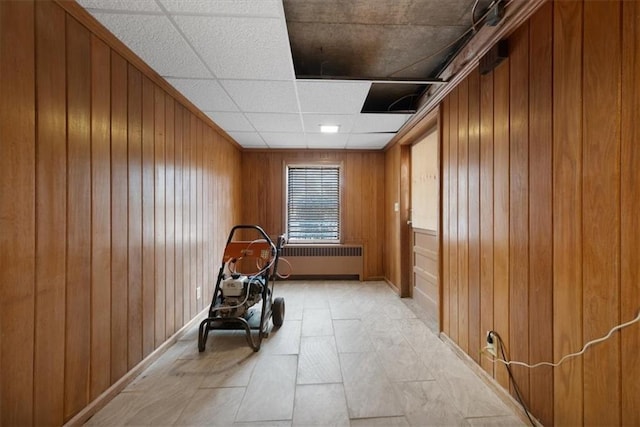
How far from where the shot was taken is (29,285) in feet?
3.98

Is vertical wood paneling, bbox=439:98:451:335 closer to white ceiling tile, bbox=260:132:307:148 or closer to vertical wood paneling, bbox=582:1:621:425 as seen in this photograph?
vertical wood paneling, bbox=582:1:621:425

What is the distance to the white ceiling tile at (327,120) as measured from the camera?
3.04 m

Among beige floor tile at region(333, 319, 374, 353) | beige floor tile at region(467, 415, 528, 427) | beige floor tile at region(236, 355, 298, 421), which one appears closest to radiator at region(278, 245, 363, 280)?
beige floor tile at region(333, 319, 374, 353)

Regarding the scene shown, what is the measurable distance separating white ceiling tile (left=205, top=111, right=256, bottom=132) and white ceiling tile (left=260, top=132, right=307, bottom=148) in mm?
332

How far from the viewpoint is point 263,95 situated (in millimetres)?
2482

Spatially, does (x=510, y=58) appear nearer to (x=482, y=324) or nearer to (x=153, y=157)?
(x=482, y=324)

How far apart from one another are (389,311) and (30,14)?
11.8 feet

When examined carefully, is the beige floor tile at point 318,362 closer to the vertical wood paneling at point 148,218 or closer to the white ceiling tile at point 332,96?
the vertical wood paneling at point 148,218

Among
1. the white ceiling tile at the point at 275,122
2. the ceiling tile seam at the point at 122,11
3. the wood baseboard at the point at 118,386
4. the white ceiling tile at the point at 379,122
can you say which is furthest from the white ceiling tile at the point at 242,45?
the wood baseboard at the point at 118,386

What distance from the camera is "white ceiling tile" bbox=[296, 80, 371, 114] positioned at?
91.3 inches

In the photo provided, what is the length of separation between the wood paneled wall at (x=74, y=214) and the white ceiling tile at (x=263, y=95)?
593mm

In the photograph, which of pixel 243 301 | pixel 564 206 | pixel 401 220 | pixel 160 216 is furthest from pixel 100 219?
pixel 401 220

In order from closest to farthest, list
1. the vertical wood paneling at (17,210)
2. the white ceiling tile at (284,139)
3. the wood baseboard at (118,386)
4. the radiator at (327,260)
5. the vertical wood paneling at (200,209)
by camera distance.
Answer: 1. the vertical wood paneling at (17,210)
2. the wood baseboard at (118,386)
3. the vertical wood paneling at (200,209)
4. the white ceiling tile at (284,139)
5. the radiator at (327,260)

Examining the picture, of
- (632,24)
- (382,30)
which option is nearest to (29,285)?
(382,30)
